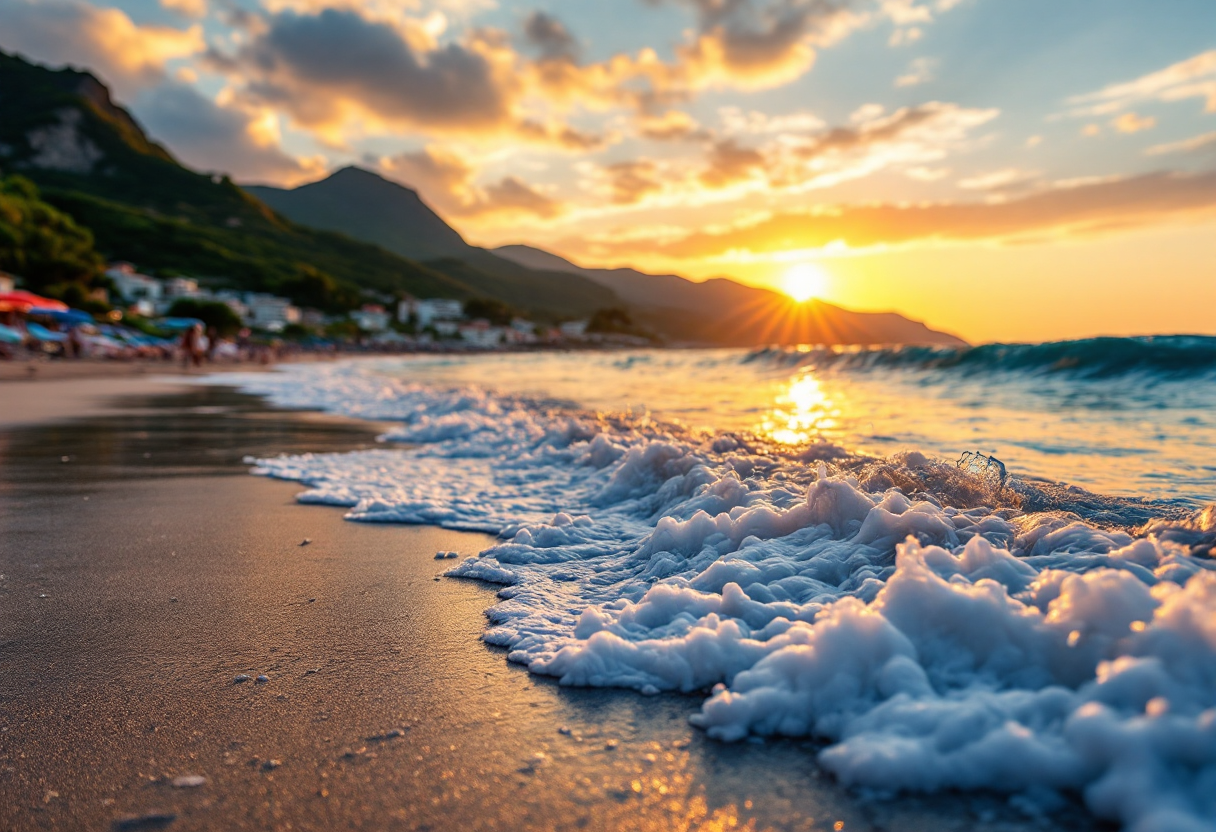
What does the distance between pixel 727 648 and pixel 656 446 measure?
3310 mm

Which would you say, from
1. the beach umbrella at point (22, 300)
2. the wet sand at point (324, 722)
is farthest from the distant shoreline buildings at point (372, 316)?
the wet sand at point (324, 722)

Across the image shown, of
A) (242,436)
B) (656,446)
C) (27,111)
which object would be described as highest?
(27,111)

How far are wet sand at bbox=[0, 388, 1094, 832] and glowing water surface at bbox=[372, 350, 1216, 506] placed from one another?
158 inches

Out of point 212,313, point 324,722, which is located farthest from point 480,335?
point 324,722

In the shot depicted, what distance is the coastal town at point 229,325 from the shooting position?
121 feet

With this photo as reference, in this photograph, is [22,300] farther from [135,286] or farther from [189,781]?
[135,286]

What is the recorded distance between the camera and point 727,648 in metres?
2.39

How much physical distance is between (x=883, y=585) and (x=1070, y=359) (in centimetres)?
1851

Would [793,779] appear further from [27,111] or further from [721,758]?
[27,111]

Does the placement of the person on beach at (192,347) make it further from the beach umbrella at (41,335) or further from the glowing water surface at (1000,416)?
the glowing water surface at (1000,416)

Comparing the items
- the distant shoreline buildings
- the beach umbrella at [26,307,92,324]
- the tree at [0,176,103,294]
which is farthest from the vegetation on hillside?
the beach umbrella at [26,307,92,324]

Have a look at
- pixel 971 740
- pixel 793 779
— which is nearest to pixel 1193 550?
pixel 971 740

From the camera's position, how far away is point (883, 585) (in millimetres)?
2740

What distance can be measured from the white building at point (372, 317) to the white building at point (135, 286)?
1055 inches
